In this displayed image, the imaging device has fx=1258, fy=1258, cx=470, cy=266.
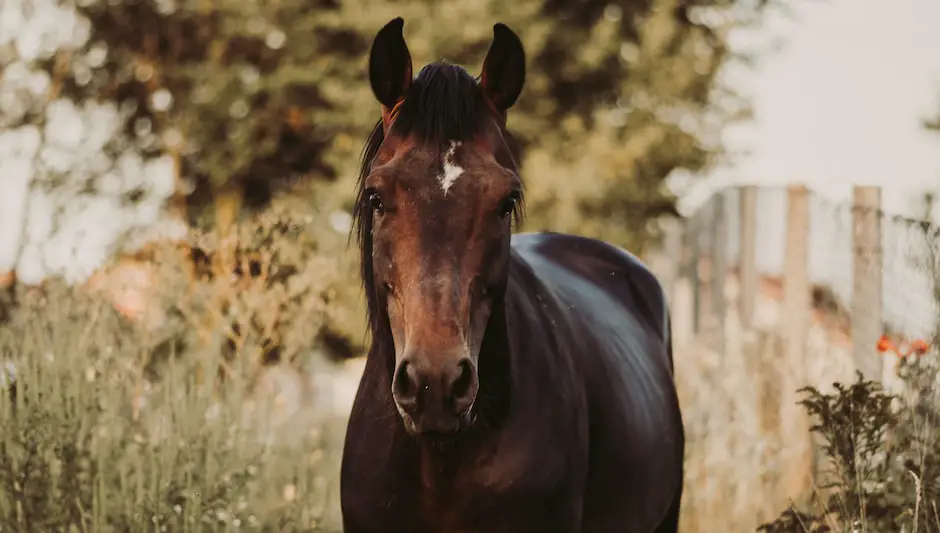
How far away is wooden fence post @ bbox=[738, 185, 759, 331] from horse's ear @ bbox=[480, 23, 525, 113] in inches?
245

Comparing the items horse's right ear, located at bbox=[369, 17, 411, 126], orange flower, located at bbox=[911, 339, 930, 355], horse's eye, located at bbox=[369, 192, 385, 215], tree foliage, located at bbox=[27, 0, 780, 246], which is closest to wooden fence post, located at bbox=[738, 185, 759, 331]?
orange flower, located at bbox=[911, 339, 930, 355]

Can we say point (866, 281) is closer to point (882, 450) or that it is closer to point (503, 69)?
point (882, 450)

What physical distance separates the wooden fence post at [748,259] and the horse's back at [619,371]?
12.5 ft

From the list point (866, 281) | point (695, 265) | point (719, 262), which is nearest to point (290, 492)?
point (866, 281)

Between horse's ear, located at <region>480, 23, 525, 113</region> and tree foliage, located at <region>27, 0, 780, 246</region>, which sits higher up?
tree foliage, located at <region>27, 0, 780, 246</region>

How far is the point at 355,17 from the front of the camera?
56.5 ft

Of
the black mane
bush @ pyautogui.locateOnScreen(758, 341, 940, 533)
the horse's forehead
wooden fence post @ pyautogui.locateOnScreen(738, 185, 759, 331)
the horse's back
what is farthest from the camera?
wooden fence post @ pyautogui.locateOnScreen(738, 185, 759, 331)

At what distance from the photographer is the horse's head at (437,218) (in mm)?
3045

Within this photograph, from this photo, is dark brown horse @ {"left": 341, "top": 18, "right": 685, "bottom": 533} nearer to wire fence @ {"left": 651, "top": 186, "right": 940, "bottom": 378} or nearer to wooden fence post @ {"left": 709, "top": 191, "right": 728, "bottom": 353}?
wire fence @ {"left": 651, "top": 186, "right": 940, "bottom": 378}

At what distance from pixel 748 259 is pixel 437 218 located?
280 inches

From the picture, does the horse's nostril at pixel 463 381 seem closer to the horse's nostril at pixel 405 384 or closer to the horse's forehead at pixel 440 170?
the horse's nostril at pixel 405 384

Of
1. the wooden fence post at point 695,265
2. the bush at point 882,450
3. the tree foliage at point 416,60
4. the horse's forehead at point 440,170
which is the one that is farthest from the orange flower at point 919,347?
the tree foliage at point 416,60

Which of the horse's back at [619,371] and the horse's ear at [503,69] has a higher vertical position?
the horse's ear at [503,69]

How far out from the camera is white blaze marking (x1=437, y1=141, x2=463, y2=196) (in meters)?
3.31
